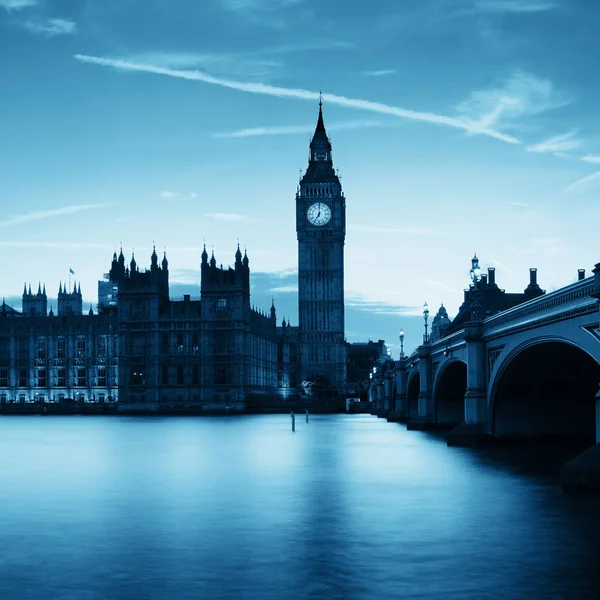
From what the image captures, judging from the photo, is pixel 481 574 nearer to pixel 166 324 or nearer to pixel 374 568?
pixel 374 568

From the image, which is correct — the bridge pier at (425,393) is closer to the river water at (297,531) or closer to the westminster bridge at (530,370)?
the westminster bridge at (530,370)

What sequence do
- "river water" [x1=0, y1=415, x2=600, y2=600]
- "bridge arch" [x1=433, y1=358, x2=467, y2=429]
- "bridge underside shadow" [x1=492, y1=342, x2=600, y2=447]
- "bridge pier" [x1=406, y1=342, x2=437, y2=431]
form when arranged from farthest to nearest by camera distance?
"bridge pier" [x1=406, y1=342, x2=437, y2=431], "bridge arch" [x1=433, y1=358, x2=467, y2=429], "bridge underside shadow" [x1=492, y1=342, x2=600, y2=447], "river water" [x1=0, y1=415, x2=600, y2=600]

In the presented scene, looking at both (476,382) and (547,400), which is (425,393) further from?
(476,382)

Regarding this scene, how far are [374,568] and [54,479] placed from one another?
79.8 ft

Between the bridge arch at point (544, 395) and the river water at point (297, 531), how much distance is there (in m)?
5.05

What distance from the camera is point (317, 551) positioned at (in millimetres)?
22594

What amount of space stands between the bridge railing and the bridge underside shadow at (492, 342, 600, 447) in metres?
4.70

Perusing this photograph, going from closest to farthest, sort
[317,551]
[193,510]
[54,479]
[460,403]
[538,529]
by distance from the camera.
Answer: [317,551], [538,529], [193,510], [54,479], [460,403]

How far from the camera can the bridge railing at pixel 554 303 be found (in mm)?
34141

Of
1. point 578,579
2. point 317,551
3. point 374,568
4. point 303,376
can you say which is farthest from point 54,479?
point 303,376

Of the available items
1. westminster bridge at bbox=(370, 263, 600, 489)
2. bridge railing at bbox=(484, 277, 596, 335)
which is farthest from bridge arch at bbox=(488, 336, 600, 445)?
bridge railing at bbox=(484, 277, 596, 335)

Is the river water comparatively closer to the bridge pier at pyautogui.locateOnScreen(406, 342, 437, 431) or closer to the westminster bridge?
the westminster bridge

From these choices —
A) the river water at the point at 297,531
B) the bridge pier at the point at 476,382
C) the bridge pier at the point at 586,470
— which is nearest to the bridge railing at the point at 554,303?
the bridge pier at the point at 586,470

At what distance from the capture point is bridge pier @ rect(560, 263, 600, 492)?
99.6 feet
